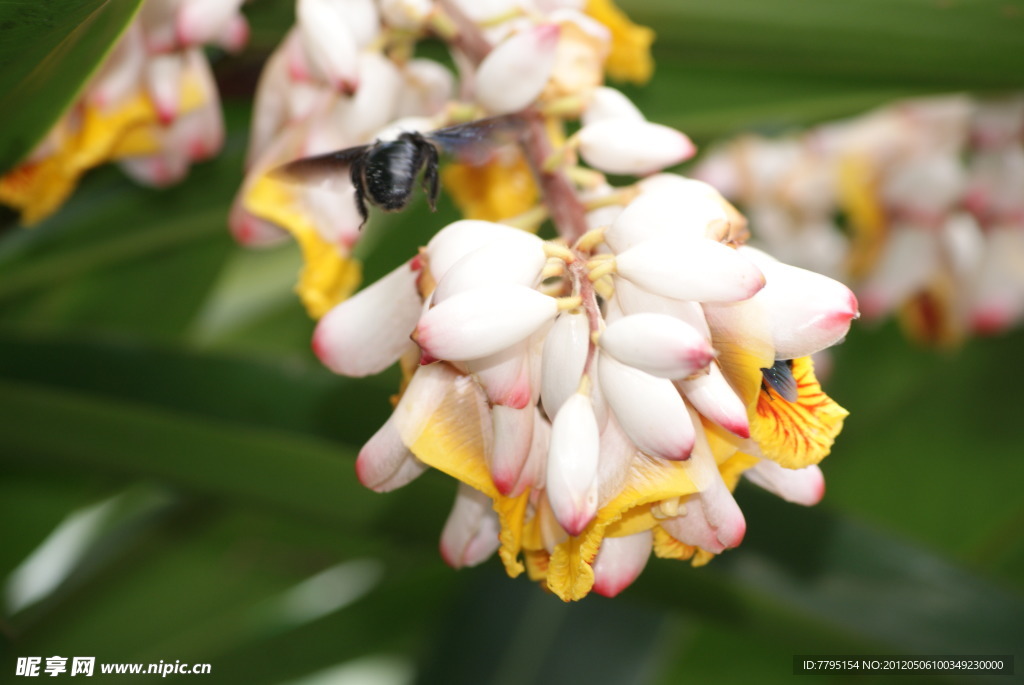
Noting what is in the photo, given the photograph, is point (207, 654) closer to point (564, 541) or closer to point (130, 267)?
point (130, 267)

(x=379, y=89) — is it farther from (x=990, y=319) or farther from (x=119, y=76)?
(x=990, y=319)

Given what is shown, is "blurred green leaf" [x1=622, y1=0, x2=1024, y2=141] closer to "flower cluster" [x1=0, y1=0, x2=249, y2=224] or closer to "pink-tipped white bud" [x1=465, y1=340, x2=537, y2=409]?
"flower cluster" [x1=0, y1=0, x2=249, y2=224]

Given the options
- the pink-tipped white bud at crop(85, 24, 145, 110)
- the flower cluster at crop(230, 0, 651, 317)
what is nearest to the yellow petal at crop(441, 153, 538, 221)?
the flower cluster at crop(230, 0, 651, 317)

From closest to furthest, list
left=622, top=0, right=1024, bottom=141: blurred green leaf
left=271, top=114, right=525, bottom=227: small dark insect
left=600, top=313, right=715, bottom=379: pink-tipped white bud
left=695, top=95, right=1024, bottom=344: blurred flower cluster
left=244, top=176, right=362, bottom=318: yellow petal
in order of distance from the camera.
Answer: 1. left=600, top=313, right=715, bottom=379: pink-tipped white bud
2. left=271, top=114, right=525, bottom=227: small dark insect
3. left=244, top=176, right=362, bottom=318: yellow petal
4. left=622, top=0, right=1024, bottom=141: blurred green leaf
5. left=695, top=95, right=1024, bottom=344: blurred flower cluster

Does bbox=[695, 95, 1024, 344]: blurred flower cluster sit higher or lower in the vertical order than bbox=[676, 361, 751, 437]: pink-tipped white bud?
lower

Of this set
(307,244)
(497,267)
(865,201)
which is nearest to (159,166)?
(307,244)

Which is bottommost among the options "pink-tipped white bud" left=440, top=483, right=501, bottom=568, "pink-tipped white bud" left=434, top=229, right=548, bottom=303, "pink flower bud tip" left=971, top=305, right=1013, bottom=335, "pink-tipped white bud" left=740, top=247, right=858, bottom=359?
"pink flower bud tip" left=971, top=305, right=1013, bottom=335

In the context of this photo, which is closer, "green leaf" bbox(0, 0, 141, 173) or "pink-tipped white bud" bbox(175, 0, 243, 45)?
"green leaf" bbox(0, 0, 141, 173)

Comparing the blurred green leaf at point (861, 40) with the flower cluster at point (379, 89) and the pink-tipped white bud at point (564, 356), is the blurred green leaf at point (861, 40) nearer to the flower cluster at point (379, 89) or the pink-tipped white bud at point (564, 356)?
the flower cluster at point (379, 89)
